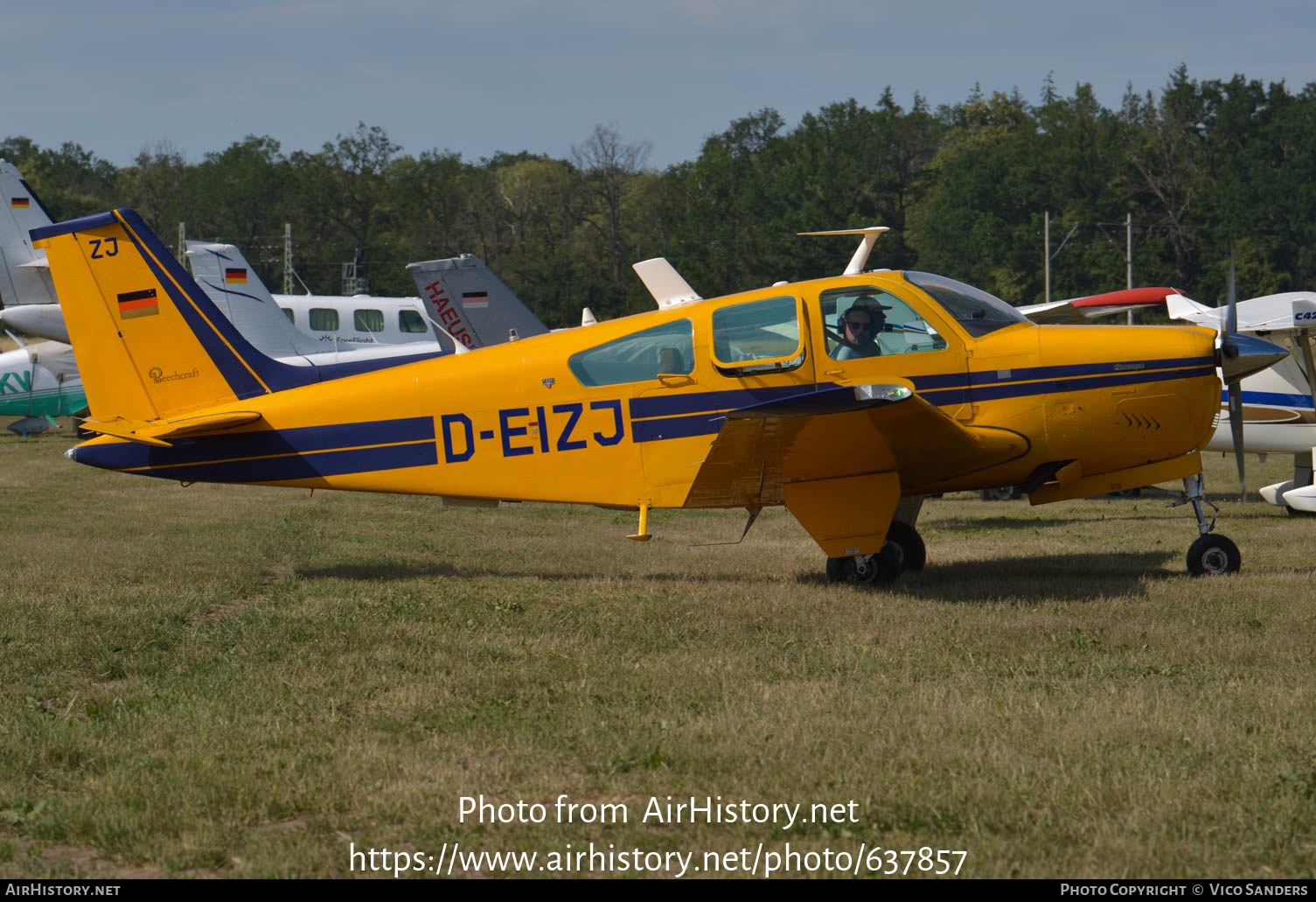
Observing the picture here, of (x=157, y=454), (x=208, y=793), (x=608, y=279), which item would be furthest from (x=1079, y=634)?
(x=608, y=279)

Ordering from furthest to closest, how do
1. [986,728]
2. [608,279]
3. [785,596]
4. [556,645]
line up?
[608,279], [785,596], [556,645], [986,728]

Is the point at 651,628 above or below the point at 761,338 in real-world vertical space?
below

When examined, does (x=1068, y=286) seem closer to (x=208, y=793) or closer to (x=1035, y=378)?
(x=1035, y=378)

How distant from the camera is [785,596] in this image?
912 centimetres

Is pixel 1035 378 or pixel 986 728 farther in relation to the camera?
pixel 1035 378

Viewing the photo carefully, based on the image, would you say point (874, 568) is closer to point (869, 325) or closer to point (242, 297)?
point (869, 325)

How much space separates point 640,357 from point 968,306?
2683mm

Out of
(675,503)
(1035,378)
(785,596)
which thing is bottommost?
(785,596)

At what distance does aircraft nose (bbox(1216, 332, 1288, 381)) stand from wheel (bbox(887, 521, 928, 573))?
9.53ft

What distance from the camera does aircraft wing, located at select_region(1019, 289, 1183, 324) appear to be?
18.2m

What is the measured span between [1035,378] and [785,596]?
2.64 meters

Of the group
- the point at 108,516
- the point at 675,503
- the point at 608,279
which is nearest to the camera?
the point at 675,503

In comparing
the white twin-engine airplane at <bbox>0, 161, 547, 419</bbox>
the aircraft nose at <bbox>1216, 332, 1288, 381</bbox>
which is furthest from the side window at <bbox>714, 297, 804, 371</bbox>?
the white twin-engine airplane at <bbox>0, 161, 547, 419</bbox>

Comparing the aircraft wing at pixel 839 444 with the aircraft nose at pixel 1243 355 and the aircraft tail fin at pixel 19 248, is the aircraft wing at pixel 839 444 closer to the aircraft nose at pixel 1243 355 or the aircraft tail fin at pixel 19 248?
the aircraft nose at pixel 1243 355
